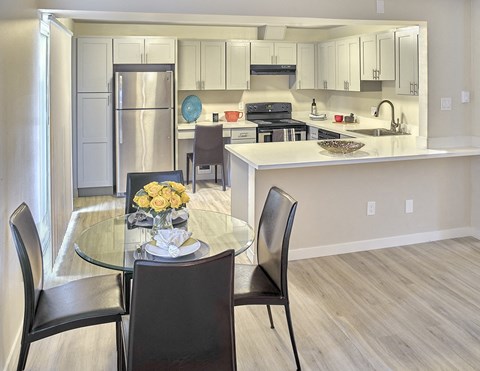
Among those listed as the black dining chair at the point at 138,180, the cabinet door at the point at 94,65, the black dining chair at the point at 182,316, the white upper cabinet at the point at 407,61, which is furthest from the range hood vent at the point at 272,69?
the black dining chair at the point at 182,316

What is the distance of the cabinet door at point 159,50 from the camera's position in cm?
661

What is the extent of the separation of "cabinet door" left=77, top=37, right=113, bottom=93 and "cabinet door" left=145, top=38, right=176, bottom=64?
20.2 inches

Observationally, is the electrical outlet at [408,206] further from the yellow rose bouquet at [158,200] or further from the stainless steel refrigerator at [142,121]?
the stainless steel refrigerator at [142,121]

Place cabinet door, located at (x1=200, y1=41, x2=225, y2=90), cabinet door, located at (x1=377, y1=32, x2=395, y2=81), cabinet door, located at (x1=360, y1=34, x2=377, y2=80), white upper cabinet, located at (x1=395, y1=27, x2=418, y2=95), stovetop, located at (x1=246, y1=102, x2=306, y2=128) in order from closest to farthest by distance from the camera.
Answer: white upper cabinet, located at (x1=395, y1=27, x2=418, y2=95), cabinet door, located at (x1=377, y1=32, x2=395, y2=81), cabinet door, located at (x1=360, y1=34, x2=377, y2=80), cabinet door, located at (x1=200, y1=41, x2=225, y2=90), stovetop, located at (x1=246, y1=102, x2=306, y2=128)

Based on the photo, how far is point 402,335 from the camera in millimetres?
2812

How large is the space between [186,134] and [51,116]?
3249 millimetres

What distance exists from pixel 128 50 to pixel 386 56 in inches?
134

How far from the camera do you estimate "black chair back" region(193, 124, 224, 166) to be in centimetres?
647

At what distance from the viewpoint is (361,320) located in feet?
9.84

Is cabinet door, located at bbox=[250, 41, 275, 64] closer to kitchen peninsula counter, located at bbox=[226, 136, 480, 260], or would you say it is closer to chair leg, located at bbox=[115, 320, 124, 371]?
kitchen peninsula counter, located at bbox=[226, 136, 480, 260]

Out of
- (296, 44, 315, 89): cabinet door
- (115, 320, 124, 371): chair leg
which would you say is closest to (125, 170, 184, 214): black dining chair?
(115, 320, 124, 371): chair leg

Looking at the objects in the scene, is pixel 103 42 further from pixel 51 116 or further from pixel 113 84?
pixel 51 116

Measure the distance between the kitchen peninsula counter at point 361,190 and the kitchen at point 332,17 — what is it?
0.66 ft

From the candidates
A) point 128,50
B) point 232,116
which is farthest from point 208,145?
point 128,50
